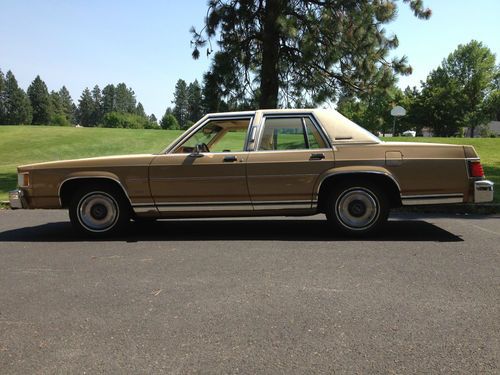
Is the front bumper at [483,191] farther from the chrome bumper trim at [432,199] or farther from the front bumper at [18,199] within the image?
the front bumper at [18,199]

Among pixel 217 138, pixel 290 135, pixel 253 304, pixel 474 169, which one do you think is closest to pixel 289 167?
pixel 290 135

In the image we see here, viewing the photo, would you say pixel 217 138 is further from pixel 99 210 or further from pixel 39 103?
pixel 39 103

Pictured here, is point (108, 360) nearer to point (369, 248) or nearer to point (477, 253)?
point (369, 248)

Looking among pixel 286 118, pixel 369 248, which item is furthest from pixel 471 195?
pixel 286 118

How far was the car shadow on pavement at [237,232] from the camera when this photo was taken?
616cm

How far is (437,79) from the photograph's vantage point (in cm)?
6969

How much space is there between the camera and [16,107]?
5069 inches

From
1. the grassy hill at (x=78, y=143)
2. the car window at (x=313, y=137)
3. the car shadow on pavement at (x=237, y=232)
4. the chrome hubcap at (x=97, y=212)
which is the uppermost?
the grassy hill at (x=78, y=143)

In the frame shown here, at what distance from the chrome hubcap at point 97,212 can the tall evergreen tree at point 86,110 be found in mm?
176567

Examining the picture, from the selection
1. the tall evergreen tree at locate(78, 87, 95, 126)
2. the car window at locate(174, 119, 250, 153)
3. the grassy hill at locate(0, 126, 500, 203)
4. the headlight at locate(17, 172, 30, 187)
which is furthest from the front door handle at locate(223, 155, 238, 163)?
the tall evergreen tree at locate(78, 87, 95, 126)

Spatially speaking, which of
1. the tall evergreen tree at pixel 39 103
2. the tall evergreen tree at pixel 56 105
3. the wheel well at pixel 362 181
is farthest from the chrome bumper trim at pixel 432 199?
the tall evergreen tree at pixel 56 105

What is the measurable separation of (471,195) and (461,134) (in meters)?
67.0

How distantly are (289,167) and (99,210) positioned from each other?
263cm

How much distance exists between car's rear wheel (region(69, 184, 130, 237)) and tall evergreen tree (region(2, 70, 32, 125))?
446 feet
